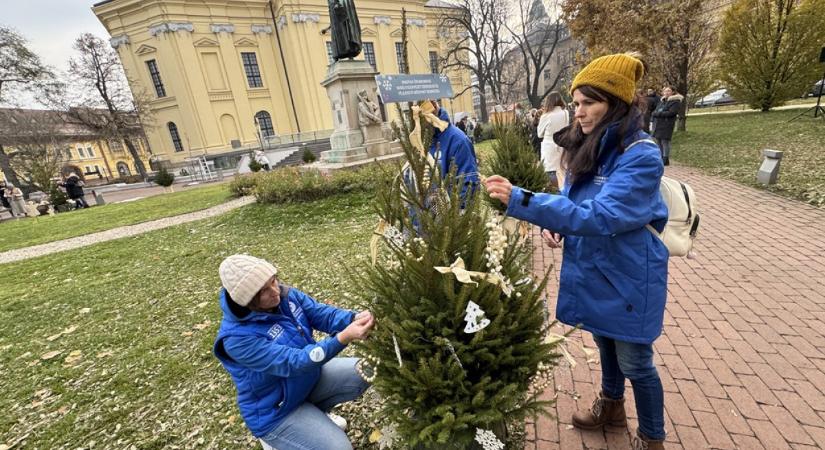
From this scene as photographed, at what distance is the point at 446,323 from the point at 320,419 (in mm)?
1101

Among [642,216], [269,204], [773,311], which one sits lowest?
[773,311]

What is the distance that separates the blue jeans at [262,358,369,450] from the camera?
2021 mm

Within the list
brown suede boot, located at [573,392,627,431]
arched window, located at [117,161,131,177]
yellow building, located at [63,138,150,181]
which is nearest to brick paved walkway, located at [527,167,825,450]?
brown suede boot, located at [573,392,627,431]

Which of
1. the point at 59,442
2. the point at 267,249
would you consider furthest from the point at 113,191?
the point at 59,442

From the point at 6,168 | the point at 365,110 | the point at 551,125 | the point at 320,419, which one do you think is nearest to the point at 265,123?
the point at 6,168

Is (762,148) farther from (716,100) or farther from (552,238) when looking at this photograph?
(716,100)

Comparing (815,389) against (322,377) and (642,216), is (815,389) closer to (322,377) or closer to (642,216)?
(642,216)

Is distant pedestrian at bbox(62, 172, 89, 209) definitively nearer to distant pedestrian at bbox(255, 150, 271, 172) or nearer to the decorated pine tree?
distant pedestrian at bbox(255, 150, 271, 172)

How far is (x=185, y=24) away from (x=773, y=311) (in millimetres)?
38510

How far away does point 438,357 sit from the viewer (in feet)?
5.06

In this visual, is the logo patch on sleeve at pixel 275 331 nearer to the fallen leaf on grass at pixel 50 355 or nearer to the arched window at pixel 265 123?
the fallen leaf on grass at pixel 50 355

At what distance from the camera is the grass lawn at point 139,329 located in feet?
9.57

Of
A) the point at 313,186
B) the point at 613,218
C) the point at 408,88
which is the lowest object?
the point at 313,186

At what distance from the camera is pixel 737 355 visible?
2.87 meters
